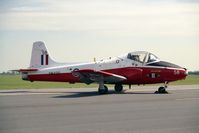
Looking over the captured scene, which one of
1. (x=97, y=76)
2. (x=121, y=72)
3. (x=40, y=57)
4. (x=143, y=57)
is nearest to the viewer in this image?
(x=97, y=76)

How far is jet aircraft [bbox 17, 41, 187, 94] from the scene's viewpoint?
24344 mm

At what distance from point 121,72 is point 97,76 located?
1.79m

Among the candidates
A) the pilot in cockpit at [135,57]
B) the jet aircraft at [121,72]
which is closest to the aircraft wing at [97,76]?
the jet aircraft at [121,72]

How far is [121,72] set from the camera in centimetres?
2539

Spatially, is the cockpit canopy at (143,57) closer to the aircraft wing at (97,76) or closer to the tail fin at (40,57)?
the aircraft wing at (97,76)

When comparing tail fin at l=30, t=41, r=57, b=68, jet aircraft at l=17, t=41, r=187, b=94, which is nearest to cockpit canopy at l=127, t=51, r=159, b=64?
jet aircraft at l=17, t=41, r=187, b=94

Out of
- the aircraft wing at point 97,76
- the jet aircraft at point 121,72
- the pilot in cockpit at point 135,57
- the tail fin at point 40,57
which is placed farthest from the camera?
the tail fin at point 40,57

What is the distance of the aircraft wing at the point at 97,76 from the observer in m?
24.0

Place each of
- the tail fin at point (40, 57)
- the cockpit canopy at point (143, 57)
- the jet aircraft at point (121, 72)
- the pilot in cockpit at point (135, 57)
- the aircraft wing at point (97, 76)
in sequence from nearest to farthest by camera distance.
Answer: the aircraft wing at point (97, 76) → the jet aircraft at point (121, 72) → the cockpit canopy at point (143, 57) → the pilot in cockpit at point (135, 57) → the tail fin at point (40, 57)

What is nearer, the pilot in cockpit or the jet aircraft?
the jet aircraft

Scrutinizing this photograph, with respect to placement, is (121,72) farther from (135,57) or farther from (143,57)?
(143,57)

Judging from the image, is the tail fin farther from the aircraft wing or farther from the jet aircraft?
the aircraft wing

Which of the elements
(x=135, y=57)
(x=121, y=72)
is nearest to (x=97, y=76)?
(x=121, y=72)

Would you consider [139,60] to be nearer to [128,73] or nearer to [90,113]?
[128,73]
